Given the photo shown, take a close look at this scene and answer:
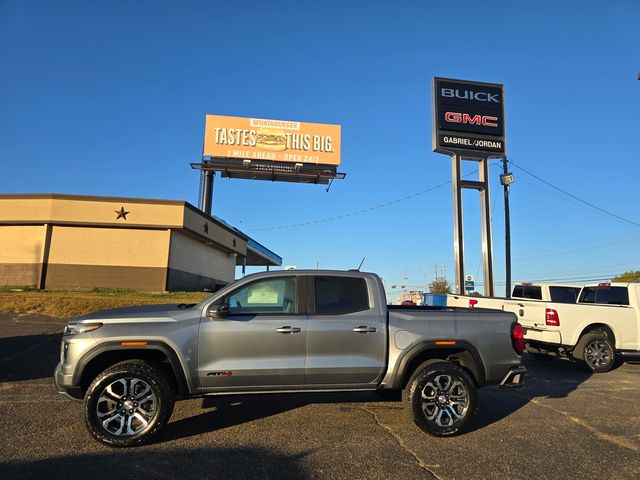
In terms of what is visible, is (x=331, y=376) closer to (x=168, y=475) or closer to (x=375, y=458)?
(x=375, y=458)

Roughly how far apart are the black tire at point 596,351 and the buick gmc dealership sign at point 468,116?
53.5 ft

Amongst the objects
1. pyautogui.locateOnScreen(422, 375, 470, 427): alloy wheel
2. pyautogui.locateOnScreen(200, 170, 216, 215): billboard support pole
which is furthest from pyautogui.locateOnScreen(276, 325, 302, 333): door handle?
pyautogui.locateOnScreen(200, 170, 216, 215): billboard support pole

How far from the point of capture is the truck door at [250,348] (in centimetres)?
529

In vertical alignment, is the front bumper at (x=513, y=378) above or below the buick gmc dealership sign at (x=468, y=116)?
below

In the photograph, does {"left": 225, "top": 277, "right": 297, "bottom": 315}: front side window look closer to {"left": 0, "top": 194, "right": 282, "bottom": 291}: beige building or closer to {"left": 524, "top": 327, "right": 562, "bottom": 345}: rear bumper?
{"left": 524, "top": 327, "right": 562, "bottom": 345}: rear bumper

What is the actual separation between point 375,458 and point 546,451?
1.89m

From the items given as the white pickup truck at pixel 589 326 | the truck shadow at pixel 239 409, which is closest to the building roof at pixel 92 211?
the white pickup truck at pixel 589 326

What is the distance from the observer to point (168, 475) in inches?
168

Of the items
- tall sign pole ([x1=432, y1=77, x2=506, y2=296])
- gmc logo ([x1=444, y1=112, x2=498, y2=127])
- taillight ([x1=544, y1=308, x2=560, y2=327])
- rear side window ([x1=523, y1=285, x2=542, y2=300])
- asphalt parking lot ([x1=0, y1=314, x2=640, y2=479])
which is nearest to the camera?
asphalt parking lot ([x1=0, y1=314, x2=640, y2=479])

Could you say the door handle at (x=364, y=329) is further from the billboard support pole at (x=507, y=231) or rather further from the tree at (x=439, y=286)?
the tree at (x=439, y=286)

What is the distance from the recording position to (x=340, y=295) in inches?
230

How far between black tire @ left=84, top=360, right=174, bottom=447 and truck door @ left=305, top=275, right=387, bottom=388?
5.38 ft

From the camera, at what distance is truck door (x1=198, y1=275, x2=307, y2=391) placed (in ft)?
17.4

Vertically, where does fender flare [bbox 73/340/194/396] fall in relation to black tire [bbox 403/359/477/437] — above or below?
above
